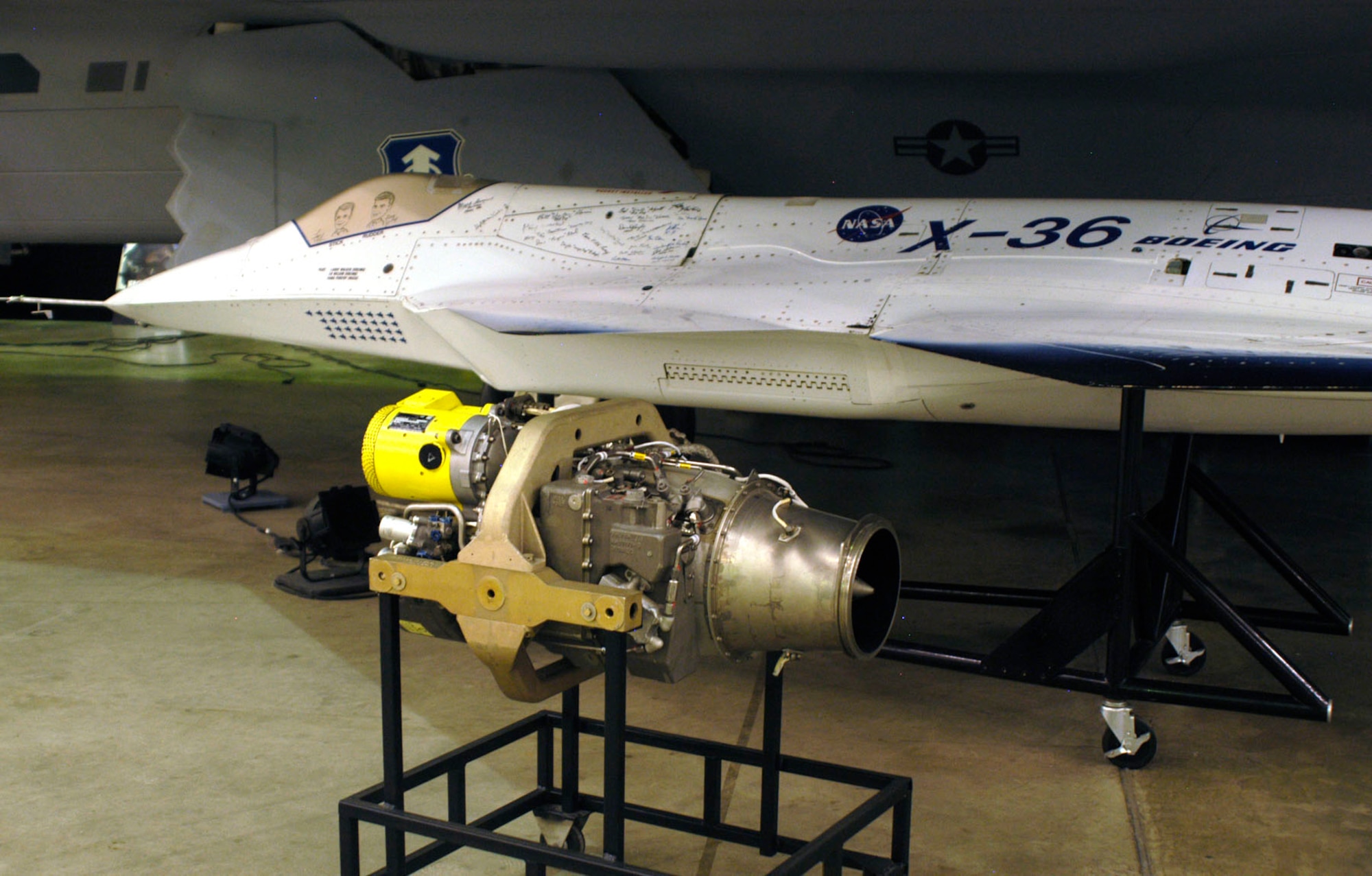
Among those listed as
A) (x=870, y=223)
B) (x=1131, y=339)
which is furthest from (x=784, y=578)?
(x=870, y=223)

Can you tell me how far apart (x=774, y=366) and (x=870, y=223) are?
118 centimetres

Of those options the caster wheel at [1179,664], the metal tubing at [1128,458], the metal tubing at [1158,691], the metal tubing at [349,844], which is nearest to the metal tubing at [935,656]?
the metal tubing at [1158,691]

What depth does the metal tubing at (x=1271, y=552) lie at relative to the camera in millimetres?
4891

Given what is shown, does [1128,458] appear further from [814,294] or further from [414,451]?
[414,451]

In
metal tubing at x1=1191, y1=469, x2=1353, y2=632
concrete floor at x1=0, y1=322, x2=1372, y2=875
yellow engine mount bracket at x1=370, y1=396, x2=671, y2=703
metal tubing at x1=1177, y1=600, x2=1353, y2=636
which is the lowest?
concrete floor at x1=0, y1=322, x2=1372, y2=875

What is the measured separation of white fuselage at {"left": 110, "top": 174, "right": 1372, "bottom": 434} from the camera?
5.02 meters

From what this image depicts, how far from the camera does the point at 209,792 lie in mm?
3857

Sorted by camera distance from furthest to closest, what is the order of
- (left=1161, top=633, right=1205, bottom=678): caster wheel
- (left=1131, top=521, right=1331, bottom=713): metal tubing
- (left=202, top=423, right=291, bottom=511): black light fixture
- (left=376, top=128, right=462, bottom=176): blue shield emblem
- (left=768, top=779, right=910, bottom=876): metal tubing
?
(left=376, top=128, right=462, bottom=176): blue shield emblem
(left=202, top=423, right=291, bottom=511): black light fixture
(left=1161, top=633, right=1205, bottom=678): caster wheel
(left=1131, top=521, right=1331, bottom=713): metal tubing
(left=768, top=779, right=910, bottom=876): metal tubing

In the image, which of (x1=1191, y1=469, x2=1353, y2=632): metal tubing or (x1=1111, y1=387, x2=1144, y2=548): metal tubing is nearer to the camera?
(x1=1111, y1=387, x2=1144, y2=548): metal tubing

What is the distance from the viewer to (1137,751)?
4.22 meters

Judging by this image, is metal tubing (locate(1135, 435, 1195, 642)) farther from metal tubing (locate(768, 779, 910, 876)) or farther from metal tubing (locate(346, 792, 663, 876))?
metal tubing (locate(346, 792, 663, 876))

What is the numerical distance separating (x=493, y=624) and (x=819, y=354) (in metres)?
2.87

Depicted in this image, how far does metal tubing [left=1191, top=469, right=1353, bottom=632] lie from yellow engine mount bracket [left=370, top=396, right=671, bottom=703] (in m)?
3.18

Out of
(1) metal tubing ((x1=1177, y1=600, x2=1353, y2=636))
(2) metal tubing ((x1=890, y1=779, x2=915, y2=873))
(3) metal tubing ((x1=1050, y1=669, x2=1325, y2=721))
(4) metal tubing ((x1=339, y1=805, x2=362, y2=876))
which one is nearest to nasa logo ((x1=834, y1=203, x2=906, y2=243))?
(1) metal tubing ((x1=1177, y1=600, x2=1353, y2=636))
